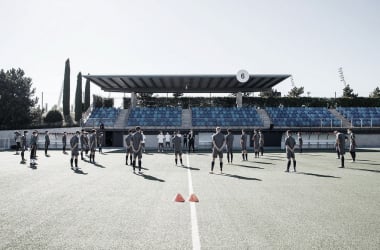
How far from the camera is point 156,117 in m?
40.5

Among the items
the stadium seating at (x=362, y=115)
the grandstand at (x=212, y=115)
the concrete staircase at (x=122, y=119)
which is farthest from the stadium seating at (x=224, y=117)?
the stadium seating at (x=362, y=115)

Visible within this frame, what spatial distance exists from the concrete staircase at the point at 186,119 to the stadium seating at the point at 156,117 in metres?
0.50

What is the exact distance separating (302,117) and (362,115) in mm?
9042

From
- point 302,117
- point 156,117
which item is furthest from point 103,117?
point 302,117

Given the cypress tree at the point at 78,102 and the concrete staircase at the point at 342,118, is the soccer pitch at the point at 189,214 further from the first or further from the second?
the cypress tree at the point at 78,102

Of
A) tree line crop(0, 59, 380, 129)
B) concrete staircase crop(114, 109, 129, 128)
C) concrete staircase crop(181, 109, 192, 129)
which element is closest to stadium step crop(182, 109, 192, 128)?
concrete staircase crop(181, 109, 192, 129)

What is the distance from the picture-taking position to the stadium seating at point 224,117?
39.1 m

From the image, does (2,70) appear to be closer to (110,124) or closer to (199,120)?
(110,124)

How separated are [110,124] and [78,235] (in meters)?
32.9

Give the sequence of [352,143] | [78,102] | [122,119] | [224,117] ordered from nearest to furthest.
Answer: [352,143] < [122,119] < [224,117] < [78,102]

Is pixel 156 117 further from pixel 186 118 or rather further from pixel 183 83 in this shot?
pixel 183 83

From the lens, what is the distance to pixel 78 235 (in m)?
5.59

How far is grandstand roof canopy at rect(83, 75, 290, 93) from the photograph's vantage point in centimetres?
3762

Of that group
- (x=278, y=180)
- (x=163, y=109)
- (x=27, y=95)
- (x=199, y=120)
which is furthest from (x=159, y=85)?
(x=278, y=180)
